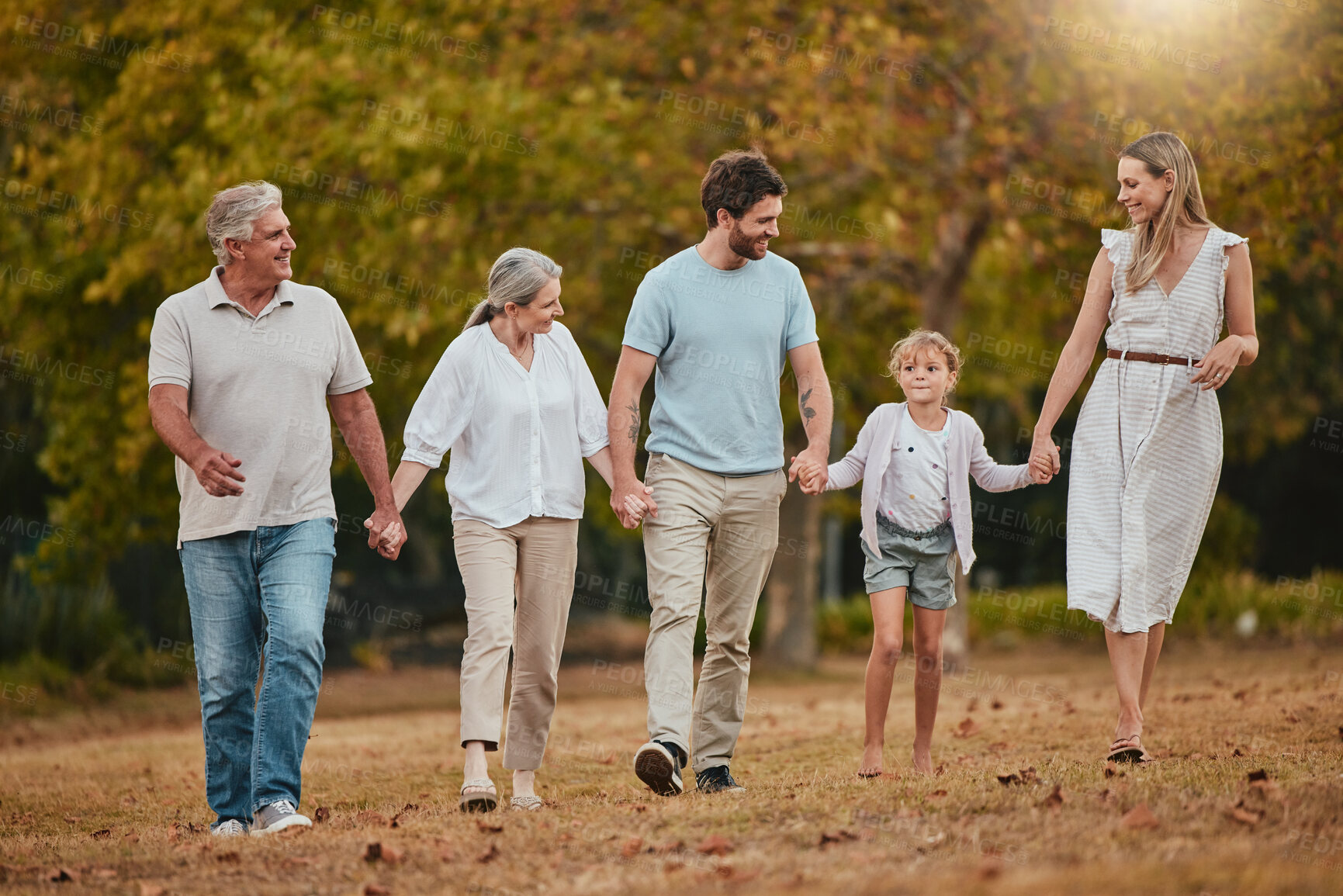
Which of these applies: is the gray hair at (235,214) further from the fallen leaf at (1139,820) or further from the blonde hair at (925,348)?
the fallen leaf at (1139,820)

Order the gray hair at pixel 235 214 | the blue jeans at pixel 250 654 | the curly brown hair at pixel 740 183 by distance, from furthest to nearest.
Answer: the curly brown hair at pixel 740 183 → the gray hair at pixel 235 214 → the blue jeans at pixel 250 654

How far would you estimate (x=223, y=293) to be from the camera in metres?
5.09

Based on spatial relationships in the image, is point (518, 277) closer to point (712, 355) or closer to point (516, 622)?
point (712, 355)

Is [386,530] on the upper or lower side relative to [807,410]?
lower

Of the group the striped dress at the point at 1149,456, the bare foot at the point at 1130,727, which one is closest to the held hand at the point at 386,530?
the striped dress at the point at 1149,456

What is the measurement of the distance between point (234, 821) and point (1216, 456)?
411 centimetres

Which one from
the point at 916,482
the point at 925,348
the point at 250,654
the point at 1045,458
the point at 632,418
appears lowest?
the point at 250,654

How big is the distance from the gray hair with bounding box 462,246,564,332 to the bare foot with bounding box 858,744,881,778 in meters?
2.26

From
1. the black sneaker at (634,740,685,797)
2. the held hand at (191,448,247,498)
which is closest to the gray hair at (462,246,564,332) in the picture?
the held hand at (191,448,247,498)

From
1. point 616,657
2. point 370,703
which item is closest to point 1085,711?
point 370,703

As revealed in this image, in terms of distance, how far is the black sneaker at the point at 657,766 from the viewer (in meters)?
5.16

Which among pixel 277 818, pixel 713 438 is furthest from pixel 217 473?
pixel 713 438

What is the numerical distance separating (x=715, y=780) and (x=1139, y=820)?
179cm

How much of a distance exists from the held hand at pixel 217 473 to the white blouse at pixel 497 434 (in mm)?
737
